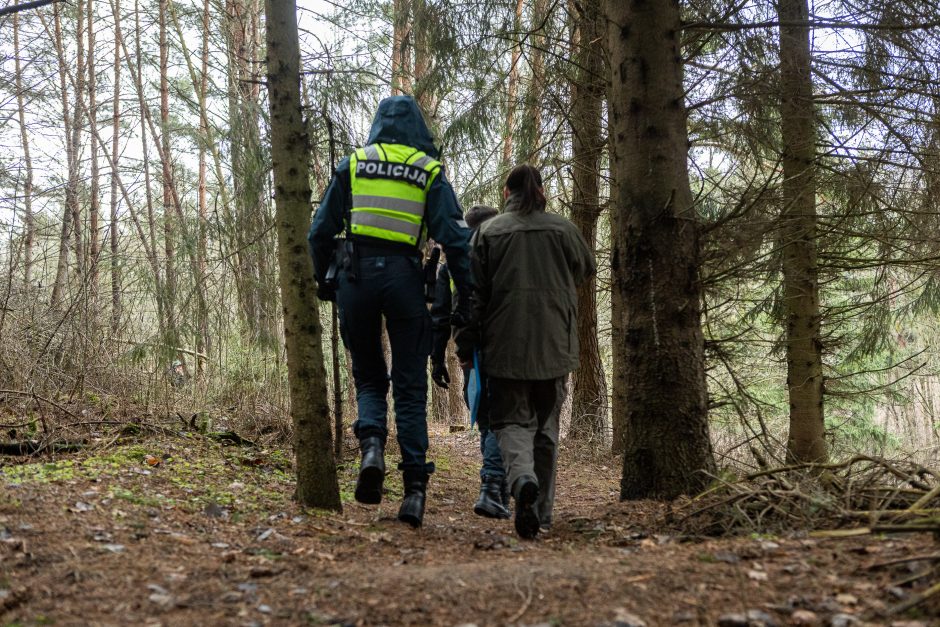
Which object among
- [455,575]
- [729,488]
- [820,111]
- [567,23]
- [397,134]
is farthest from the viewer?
[567,23]

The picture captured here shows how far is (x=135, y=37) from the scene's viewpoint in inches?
510

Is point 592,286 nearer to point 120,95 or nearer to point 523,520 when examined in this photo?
point 523,520

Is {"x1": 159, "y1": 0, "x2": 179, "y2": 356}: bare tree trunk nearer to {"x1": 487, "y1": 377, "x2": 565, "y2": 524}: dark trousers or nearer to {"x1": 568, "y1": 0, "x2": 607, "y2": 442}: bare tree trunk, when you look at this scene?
{"x1": 568, "y1": 0, "x2": 607, "y2": 442}: bare tree trunk

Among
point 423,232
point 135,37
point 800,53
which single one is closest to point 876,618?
point 423,232

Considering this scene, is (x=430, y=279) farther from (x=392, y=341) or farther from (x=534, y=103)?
(x=534, y=103)

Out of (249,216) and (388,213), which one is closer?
(388,213)

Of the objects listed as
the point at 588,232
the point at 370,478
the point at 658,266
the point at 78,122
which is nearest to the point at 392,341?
the point at 370,478

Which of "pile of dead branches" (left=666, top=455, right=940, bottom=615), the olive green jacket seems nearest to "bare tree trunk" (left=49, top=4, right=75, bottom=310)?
the olive green jacket

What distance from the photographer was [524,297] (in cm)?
415

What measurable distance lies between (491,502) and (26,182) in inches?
355

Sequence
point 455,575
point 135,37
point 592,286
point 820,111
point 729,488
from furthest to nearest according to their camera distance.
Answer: point 135,37 → point 592,286 → point 820,111 → point 729,488 → point 455,575

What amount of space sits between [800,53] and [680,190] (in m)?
2.62

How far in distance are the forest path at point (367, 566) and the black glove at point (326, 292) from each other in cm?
122

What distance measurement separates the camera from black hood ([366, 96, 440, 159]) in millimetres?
4031
